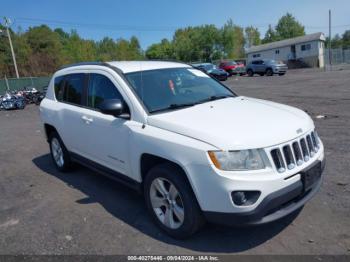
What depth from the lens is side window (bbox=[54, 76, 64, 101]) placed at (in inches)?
227

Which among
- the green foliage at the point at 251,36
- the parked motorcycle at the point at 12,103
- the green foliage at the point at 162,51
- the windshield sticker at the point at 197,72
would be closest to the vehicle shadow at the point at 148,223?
the windshield sticker at the point at 197,72

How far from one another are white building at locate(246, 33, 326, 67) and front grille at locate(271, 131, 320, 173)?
4931cm

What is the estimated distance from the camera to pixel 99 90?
458 cm

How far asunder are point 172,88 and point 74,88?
1.88m

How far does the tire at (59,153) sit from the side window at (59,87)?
27.4 inches

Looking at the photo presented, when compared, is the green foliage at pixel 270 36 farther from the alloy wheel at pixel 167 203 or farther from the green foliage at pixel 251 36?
the alloy wheel at pixel 167 203

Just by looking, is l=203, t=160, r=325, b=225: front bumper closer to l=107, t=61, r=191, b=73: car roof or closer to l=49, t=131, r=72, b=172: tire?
l=107, t=61, r=191, b=73: car roof

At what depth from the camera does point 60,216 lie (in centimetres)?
433

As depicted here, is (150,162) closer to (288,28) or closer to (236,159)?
(236,159)

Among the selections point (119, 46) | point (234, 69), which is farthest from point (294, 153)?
point (119, 46)

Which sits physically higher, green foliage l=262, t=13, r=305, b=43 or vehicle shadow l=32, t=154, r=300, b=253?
green foliage l=262, t=13, r=305, b=43

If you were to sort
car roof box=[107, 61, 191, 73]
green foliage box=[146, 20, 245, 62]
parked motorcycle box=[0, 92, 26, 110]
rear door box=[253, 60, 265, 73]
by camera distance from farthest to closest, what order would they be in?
1. green foliage box=[146, 20, 245, 62]
2. rear door box=[253, 60, 265, 73]
3. parked motorcycle box=[0, 92, 26, 110]
4. car roof box=[107, 61, 191, 73]

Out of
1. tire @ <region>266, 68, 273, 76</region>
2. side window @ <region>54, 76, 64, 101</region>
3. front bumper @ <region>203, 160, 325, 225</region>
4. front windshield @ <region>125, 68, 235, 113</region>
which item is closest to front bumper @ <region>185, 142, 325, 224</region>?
front bumper @ <region>203, 160, 325, 225</region>

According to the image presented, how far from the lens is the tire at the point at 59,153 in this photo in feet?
19.1
